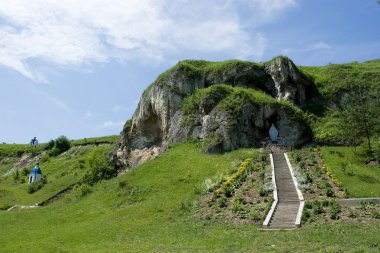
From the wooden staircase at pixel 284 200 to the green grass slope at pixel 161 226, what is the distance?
1.51 meters

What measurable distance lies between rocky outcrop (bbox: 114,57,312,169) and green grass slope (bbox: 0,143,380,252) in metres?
3.60

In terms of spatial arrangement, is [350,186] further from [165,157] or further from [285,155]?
[165,157]

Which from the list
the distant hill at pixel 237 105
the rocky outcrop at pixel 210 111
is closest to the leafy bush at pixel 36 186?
the distant hill at pixel 237 105

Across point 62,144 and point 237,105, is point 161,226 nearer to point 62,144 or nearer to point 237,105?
point 237,105

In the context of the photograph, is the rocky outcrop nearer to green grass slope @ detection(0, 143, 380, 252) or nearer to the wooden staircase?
green grass slope @ detection(0, 143, 380, 252)

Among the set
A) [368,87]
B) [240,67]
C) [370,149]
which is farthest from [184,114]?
[368,87]

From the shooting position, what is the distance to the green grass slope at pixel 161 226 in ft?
61.3

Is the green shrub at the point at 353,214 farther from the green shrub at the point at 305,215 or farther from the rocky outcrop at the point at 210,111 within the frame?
the rocky outcrop at the point at 210,111

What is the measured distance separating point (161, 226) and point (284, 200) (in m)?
7.88

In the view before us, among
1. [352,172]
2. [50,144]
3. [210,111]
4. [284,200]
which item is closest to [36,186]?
[210,111]

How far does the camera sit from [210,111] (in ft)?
153

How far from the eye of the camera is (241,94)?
4631cm

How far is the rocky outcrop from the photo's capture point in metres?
45.0

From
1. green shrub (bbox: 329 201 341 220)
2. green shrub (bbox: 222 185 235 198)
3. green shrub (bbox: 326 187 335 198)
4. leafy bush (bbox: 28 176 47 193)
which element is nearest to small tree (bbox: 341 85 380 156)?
green shrub (bbox: 326 187 335 198)
